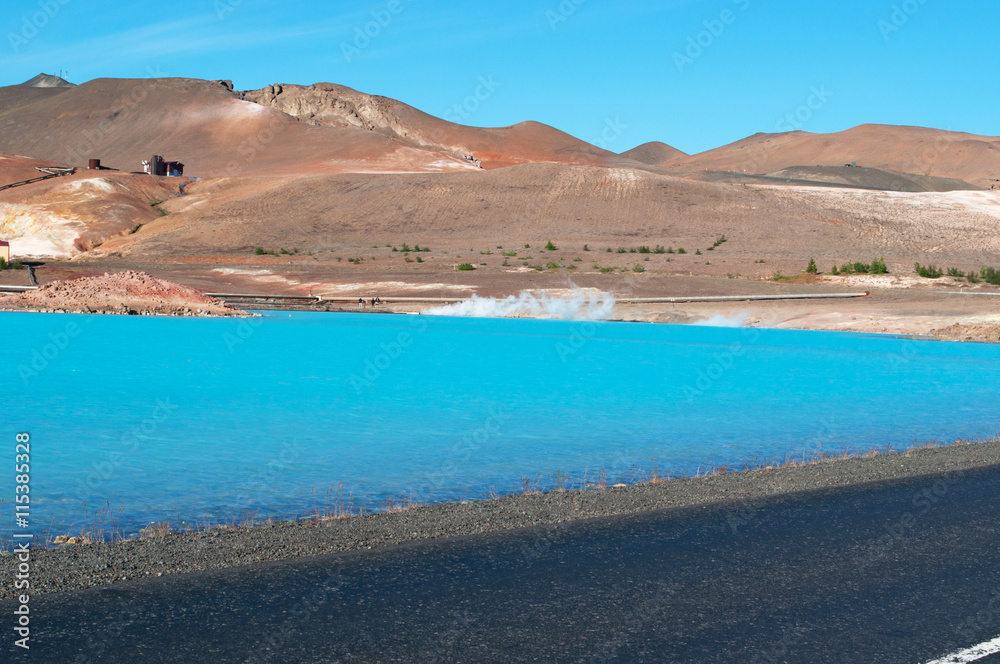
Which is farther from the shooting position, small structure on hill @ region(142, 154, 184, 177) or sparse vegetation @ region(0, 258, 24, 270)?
small structure on hill @ region(142, 154, 184, 177)

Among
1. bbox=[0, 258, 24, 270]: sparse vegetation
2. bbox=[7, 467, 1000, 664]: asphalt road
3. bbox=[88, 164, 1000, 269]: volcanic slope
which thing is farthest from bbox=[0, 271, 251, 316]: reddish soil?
bbox=[7, 467, 1000, 664]: asphalt road

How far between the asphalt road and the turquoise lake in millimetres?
3365

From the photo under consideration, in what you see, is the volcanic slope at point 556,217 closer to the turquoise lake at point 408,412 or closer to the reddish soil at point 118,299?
the reddish soil at point 118,299

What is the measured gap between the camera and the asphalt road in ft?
19.4

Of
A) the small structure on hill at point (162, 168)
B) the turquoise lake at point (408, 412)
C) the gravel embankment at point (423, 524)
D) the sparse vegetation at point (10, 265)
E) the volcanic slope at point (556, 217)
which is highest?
the small structure on hill at point (162, 168)

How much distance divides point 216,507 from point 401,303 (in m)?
50.4

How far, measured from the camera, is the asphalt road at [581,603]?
19.4 ft

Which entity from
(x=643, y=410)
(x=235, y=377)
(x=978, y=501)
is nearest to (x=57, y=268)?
(x=235, y=377)

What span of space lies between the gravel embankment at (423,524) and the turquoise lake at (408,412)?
1832 millimetres

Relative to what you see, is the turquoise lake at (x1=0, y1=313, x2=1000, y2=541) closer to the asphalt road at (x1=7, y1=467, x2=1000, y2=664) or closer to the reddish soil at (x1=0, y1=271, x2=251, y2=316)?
the asphalt road at (x1=7, y1=467, x2=1000, y2=664)

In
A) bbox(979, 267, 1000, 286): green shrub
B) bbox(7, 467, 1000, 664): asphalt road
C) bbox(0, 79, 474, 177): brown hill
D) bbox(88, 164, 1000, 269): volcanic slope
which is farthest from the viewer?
bbox(0, 79, 474, 177): brown hill

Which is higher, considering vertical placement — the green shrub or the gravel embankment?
the green shrub

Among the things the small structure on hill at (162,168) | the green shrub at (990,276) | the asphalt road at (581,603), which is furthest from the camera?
the small structure on hill at (162,168)

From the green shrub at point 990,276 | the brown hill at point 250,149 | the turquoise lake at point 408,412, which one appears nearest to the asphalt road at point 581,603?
the turquoise lake at point 408,412
